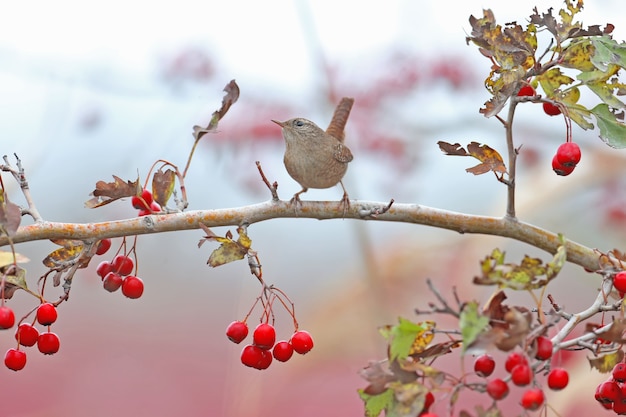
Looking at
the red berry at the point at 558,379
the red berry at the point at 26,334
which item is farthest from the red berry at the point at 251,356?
the red berry at the point at 558,379

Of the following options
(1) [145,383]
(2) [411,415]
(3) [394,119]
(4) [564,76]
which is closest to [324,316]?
(3) [394,119]

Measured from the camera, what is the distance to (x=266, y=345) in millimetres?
1203

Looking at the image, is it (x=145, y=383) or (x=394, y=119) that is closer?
(x=394, y=119)

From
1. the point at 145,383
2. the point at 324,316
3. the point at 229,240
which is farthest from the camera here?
the point at 145,383

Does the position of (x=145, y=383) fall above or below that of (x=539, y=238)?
above

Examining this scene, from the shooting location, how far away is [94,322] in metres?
4.25

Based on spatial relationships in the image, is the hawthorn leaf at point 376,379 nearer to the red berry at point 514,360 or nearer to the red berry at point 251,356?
the red berry at point 514,360

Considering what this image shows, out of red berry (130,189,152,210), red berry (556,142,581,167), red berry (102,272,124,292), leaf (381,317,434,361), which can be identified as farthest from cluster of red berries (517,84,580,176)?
red berry (102,272,124,292)

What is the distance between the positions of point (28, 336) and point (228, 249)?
1.22ft

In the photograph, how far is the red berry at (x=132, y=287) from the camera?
1263mm

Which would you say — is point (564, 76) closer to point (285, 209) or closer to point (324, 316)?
point (285, 209)

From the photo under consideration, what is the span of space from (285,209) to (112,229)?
0.27 m

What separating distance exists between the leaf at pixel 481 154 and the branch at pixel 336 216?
0.34 ft

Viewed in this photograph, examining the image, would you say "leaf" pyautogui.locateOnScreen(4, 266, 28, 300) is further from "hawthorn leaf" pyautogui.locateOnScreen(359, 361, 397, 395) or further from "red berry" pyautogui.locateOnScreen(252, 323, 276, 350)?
"hawthorn leaf" pyautogui.locateOnScreen(359, 361, 397, 395)
